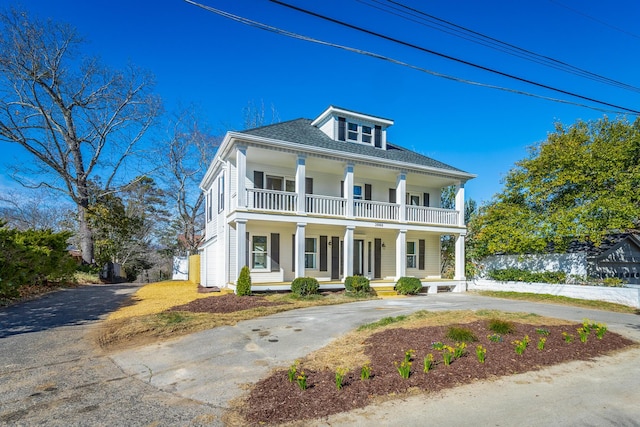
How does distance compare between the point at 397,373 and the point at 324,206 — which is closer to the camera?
the point at 397,373

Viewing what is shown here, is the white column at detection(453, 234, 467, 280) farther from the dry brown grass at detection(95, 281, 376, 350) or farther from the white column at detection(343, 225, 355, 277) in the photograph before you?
the dry brown grass at detection(95, 281, 376, 350)

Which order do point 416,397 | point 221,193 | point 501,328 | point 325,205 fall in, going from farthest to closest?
1. point 221,193
2. point 325,205
3. point 501,328
4. point 416,397

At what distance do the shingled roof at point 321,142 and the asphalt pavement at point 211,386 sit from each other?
9589mm

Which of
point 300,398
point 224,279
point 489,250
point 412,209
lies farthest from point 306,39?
point 489,250

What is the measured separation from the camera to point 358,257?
18.4 meters

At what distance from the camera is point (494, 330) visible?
280 inches

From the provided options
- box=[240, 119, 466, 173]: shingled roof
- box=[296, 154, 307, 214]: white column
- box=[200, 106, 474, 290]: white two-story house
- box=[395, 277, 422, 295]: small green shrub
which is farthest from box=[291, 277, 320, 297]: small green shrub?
box=[240, 119, 466, 173]: shingled roof

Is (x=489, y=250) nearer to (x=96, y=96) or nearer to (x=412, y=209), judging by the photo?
(x=412, y=209)

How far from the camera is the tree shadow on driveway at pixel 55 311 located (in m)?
8.19

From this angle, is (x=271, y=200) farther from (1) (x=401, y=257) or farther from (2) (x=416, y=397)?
(2) (x=416, y=397)

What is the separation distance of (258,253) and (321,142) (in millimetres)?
5874

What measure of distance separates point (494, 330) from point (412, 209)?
451 inches

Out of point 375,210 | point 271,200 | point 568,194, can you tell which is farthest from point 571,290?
point 271,200

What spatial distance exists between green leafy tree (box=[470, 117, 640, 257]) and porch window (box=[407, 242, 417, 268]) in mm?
3207
